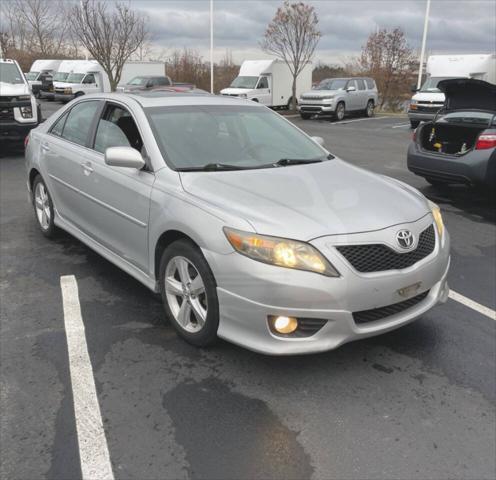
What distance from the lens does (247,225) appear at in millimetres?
2799

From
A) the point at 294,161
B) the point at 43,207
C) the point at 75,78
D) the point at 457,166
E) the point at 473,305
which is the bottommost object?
the point at 473,305

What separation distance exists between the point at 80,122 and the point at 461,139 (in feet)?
17.8

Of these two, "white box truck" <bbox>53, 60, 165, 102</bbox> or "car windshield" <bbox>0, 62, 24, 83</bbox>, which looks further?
"white box truck" <bbox>53, 60, 165, 102</bbox>

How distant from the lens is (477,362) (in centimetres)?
321

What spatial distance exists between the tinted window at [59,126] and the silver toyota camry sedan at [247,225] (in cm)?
51

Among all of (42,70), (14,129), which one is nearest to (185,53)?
(42,70)

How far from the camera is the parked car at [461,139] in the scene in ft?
21.4

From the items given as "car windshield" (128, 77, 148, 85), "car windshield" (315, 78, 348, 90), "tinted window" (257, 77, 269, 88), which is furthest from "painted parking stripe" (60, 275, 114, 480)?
"car windshield" (128, 77, 148, 85)

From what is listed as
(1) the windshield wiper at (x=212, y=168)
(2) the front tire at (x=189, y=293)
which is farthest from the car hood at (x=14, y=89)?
(2) the front tire at (x=189, y=293)

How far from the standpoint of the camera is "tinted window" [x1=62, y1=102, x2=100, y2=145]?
4.46m

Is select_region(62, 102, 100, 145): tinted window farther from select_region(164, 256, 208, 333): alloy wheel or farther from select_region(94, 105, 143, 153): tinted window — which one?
select_region(164, 256, 208, 333): alloy wheel

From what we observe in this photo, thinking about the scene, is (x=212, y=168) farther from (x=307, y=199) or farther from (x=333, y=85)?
(x=333, y=85)

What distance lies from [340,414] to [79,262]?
3.04 meters

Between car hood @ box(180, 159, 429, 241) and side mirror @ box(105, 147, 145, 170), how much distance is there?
13.5 inches
